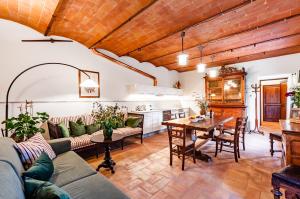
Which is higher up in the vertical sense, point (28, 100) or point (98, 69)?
point (98, 69)

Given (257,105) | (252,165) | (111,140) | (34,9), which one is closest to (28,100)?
(34,9)

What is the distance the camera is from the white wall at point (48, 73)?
324 centimetres

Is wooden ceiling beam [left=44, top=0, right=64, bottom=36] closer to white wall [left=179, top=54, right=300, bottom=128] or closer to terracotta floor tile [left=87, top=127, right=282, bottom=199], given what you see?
terracotta floor tile [left=87, top=127, right=282, bottom=199]

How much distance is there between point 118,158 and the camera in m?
3.37

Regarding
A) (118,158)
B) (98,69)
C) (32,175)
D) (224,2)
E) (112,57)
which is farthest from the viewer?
(112,57)

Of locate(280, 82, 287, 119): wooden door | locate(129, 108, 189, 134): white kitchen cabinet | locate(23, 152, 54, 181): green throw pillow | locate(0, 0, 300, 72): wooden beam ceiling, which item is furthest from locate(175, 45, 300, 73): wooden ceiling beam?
locate(23, 152, 54, 181): green throw pillow

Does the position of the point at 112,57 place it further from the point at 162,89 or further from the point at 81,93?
the point at 162,89

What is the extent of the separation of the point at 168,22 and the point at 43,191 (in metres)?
3.14

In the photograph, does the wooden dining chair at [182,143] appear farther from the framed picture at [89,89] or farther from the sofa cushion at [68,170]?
the framed picture at [89,89]

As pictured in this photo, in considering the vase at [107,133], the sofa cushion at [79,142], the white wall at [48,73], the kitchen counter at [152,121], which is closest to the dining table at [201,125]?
the vase at [107,133]

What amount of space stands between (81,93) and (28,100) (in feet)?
3.81

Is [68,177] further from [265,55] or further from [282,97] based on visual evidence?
[282,97]

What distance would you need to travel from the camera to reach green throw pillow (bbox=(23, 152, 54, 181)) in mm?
1412

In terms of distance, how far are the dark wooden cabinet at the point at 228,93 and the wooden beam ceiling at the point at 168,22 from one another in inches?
51.1
